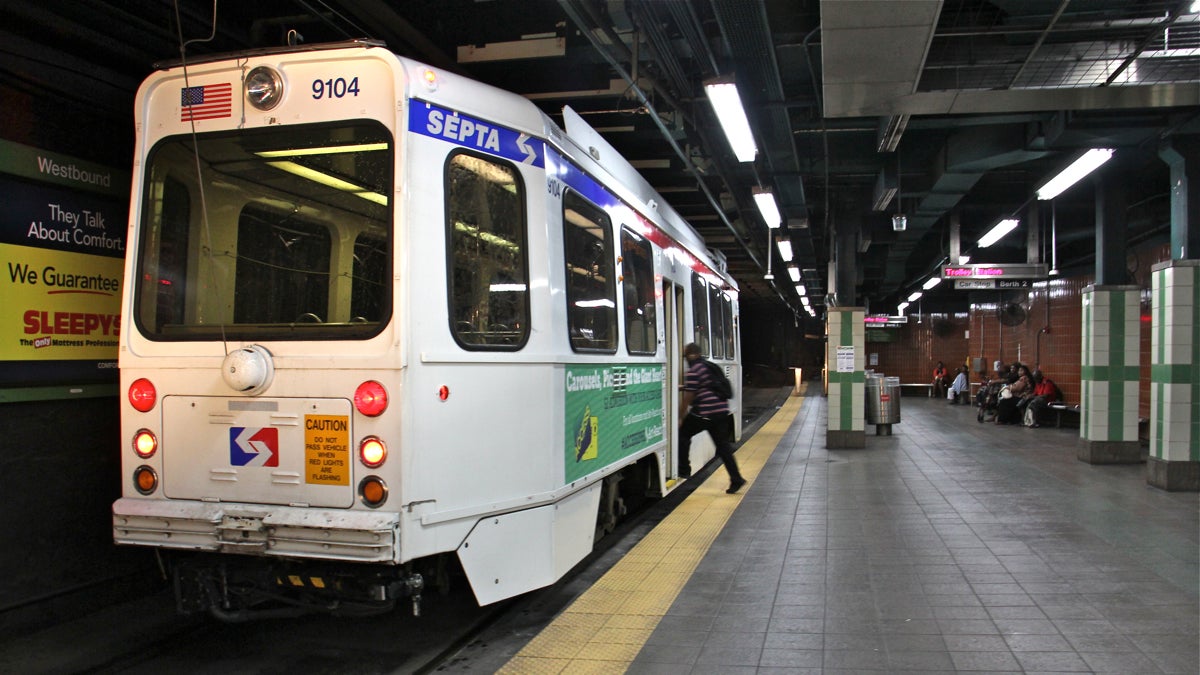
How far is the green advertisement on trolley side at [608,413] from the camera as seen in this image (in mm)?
4879

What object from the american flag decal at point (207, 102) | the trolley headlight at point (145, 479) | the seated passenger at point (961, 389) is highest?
the american flag decal at point (207, 102)

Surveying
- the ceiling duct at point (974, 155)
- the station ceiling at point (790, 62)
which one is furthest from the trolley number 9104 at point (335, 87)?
the ceiling duct at point (974, 155)

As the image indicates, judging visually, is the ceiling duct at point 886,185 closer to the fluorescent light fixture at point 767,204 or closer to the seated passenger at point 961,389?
the fluorescent light fixture at point 767,204

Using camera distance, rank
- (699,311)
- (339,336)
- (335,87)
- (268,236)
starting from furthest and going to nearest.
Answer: (699,311) < (268,236) < (335,87) < (339,336)

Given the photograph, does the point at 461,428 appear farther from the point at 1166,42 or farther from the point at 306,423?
the point at 1166,42

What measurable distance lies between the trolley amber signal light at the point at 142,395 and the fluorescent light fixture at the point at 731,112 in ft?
15.7

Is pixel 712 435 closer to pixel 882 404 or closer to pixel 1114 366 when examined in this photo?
pixel 1114 366

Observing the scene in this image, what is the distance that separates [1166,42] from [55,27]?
8.50 m

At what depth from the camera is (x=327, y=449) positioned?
3.79m

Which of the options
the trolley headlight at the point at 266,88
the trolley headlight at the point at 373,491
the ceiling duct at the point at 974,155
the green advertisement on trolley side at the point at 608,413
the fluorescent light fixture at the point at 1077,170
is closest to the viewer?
the trolley headlight at the point at 373,491

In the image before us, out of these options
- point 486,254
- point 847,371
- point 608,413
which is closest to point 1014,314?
point 847,371

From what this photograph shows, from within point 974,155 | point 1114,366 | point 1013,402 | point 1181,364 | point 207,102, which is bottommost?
point 1013,402

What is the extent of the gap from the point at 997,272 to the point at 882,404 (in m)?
3.30

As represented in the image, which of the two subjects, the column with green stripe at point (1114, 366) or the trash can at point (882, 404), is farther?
the trash can at point (882, 404)
